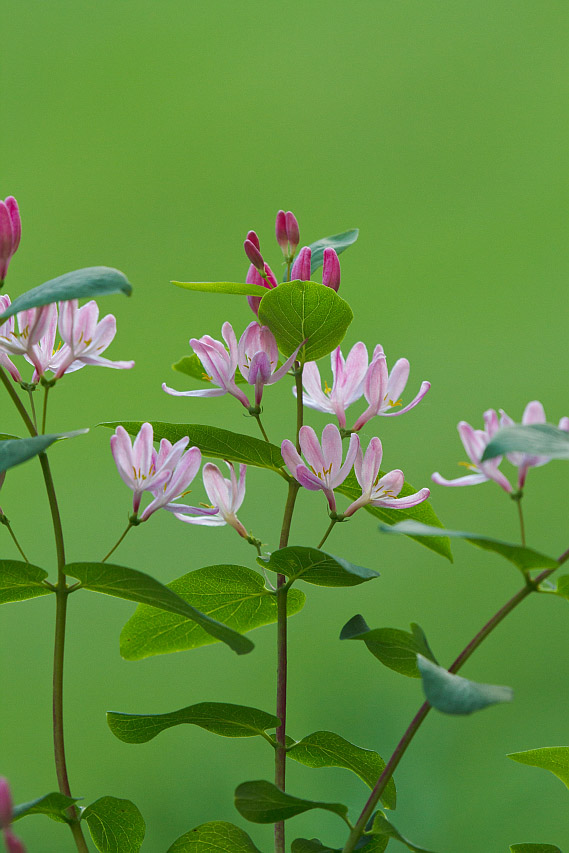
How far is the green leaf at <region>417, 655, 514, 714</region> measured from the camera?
1.11 feet

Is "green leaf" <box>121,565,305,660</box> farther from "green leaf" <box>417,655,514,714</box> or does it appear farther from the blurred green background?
the blurred green background

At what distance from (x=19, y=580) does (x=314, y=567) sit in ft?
0.52

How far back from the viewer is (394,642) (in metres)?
0.43

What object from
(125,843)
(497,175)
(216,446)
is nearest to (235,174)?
(497,175)

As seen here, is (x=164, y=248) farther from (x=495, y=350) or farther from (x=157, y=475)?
(x=157, y=475)

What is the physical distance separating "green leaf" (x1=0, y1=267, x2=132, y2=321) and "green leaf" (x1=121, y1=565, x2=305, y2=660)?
0.63ft

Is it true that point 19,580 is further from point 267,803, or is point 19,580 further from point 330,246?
point 330,246

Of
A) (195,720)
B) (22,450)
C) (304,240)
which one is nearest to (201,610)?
(195,720)

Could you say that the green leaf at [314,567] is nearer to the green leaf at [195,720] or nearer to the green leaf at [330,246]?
the green leaf at [195,720]

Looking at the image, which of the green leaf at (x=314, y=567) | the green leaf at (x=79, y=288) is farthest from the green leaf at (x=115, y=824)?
the green leaf at (x=79, y=288)

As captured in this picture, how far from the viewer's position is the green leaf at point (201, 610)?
514 millimetres

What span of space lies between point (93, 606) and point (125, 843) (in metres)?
1.15

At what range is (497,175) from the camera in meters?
1.83

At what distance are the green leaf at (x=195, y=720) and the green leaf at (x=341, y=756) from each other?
3 cm
